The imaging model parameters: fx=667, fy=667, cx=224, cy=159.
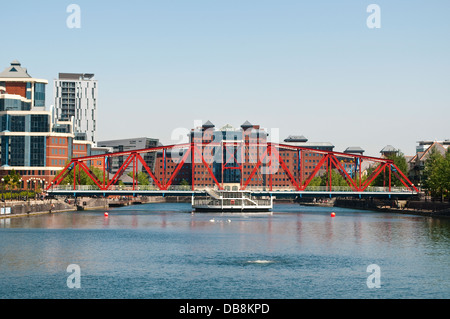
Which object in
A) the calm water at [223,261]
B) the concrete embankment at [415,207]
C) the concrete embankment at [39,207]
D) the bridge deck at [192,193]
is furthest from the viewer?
the bridge deck at [192,193]

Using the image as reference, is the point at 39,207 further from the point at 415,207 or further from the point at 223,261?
the point at 415,207

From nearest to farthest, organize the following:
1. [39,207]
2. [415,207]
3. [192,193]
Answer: [39,207], [192,193], [415,207]

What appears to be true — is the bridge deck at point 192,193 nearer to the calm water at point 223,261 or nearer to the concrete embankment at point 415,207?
the concrete embankment at point 415,207

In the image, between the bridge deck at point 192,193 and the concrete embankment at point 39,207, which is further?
the bridge deck at point 192,193

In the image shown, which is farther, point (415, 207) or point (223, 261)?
point (415, 207)

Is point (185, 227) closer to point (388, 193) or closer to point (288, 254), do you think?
point (288, 254)

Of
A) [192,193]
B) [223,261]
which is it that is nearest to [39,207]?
[192,193]

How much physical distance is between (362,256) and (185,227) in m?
45.9

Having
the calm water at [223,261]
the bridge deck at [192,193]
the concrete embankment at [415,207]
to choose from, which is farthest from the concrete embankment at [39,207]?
the concrete embankment at [415,207]

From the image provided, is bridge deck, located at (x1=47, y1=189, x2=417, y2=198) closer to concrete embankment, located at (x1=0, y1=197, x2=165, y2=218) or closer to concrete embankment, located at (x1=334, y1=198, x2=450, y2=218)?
concrete embankment, located at (x1=0, y1=197, x2=165, y2=218)

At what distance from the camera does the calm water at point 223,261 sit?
169 ft

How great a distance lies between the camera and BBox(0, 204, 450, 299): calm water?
51.7m

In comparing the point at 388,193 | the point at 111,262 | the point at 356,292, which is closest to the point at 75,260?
the point at 111,262

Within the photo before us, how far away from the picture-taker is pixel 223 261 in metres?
67.4
